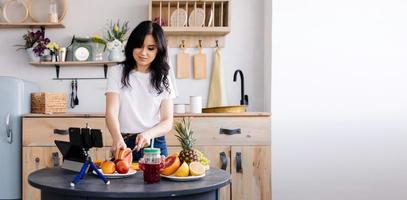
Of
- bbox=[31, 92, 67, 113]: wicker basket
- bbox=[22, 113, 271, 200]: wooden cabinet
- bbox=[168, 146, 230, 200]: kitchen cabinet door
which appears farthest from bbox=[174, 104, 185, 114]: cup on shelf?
bbox=[31, 92, 67, 113]: wicker basket

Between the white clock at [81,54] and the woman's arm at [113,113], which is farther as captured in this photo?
the white clock at [81,54]

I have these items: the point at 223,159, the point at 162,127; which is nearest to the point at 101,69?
the point at 223,159

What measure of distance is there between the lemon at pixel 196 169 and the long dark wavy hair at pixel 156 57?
1.73 ft

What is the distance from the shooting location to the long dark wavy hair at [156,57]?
2.01 metres

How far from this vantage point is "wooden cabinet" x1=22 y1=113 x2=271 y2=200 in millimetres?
3336

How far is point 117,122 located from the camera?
2070 mm

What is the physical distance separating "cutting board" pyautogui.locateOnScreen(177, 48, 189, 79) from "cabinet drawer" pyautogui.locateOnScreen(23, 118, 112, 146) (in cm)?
86

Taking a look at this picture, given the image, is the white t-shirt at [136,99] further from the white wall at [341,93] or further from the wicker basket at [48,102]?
the white wall at [341,93]

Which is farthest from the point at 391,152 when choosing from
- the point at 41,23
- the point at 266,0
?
the point at 41,23

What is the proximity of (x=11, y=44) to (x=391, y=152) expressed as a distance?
320 centimetres

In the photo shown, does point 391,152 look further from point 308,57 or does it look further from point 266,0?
point 266,0

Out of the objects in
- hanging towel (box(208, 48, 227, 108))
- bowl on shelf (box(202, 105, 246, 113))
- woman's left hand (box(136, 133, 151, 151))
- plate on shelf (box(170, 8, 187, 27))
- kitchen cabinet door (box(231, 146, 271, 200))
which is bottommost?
kitchen cabinet door (box(231, 146, 271, 200))

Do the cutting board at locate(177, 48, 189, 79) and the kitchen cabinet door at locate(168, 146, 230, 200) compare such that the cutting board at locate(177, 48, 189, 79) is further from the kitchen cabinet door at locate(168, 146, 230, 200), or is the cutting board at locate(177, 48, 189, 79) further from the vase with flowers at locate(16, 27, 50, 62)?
the vase with flowers at locate(16, 27, 50, 62)

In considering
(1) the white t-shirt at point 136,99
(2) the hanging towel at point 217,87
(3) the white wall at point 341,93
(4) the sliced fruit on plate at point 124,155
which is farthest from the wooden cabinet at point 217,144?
(4) the sliced fruit on plate at point 124,155
